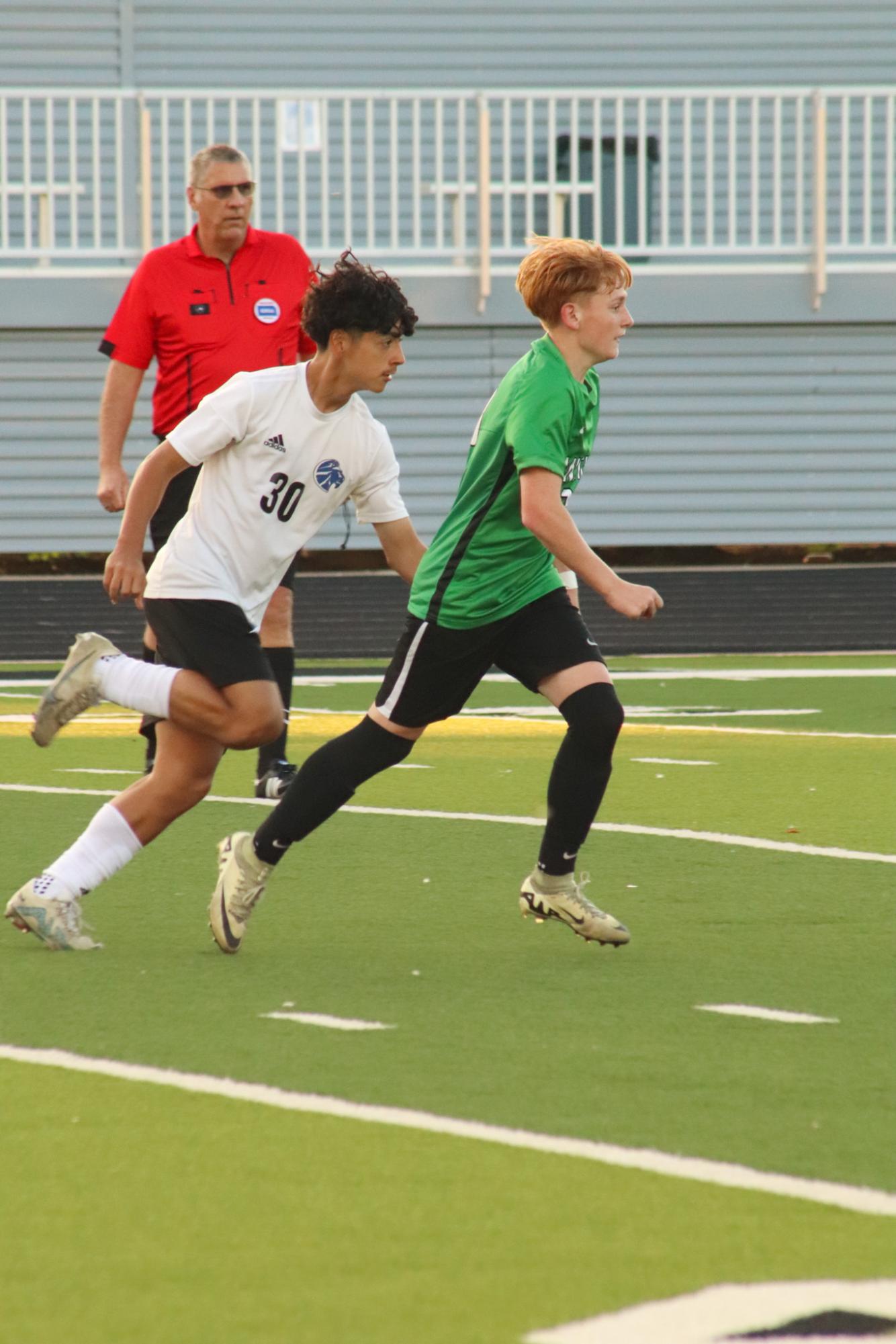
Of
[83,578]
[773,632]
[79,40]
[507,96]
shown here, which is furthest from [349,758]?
[79,40]

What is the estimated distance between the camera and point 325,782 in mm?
5340

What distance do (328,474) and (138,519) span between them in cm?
48

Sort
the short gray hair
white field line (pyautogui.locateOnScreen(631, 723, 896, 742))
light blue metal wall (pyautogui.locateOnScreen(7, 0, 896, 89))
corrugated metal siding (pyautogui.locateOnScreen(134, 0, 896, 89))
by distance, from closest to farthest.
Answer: the short gray hair < white field line (pyautogui.locateOnScreen(631, 723, 896, 742)) < light blue metal wall (pyautogui.locateOnScreen(7, 0, 896, 89)) < corrugated metal siding (pyautogui.locateOnScreen(134, 0, 896, 89))

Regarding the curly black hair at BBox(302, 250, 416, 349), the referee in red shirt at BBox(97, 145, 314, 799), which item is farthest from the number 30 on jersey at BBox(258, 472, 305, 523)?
the referee in red shirt at BBox(97, 145, 314, 799)

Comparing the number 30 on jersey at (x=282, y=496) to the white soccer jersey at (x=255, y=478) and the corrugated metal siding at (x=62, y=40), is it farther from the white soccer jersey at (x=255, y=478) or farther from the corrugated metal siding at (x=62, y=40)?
the corrugated metal siding at (x=62, y=40)

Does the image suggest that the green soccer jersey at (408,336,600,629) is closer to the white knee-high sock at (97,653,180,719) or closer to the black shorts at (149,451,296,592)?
the white knee-high sock at (97,653,180,719)

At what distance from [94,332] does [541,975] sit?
15105mm

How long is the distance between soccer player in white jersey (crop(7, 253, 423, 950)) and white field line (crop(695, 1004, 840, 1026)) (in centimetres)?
130

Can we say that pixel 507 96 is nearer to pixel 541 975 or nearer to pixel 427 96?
pixel 427 96

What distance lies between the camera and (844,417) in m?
20.1

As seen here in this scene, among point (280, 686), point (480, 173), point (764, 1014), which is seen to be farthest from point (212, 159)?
point (480, 173)

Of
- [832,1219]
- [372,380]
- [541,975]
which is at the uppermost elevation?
[372,380]

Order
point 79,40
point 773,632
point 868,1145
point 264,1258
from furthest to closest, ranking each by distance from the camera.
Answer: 1. point 79,40
2. point 773,632
3. point 868,1145
4. point 264,1258

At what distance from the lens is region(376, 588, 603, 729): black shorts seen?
5344 mm
